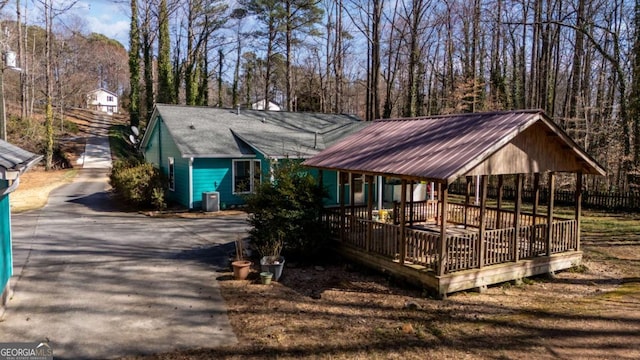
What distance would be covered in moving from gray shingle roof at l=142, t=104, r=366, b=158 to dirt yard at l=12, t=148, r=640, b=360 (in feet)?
30.5

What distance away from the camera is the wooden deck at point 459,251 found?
8.86 m

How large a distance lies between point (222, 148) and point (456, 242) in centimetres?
1329

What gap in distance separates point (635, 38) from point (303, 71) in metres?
32.0

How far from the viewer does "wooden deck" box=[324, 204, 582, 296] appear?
8.86m

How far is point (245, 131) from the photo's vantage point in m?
22.0

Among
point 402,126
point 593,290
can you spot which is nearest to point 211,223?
point 402,126

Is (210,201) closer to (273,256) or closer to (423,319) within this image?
(273,256)

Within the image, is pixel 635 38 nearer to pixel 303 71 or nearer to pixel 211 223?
pixel 211 223

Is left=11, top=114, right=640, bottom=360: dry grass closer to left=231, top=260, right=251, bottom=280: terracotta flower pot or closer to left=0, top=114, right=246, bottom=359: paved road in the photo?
left=231, top=260, right=251, bottom=280: terracotta flower pot

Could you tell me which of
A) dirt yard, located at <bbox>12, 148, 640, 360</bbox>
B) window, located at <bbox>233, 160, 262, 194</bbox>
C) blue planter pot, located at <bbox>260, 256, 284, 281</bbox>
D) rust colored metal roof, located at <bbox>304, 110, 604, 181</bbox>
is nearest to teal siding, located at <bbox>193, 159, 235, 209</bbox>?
window, located at <bbox>233, 160, 262, 194</bbox>

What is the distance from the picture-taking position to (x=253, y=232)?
36.2 feet

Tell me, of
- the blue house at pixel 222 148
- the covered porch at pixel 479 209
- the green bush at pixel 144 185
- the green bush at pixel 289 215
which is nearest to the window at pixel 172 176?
the blue house at pixel 222 148

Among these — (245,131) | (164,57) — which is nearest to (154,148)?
(245,131)

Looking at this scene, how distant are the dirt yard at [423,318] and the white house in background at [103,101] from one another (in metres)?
68.8
